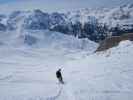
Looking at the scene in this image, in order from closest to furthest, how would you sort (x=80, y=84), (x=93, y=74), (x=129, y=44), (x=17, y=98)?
(x=17, y=98) < (x=80, y=84) < (x=93, y=74) < (x=129, y=44)

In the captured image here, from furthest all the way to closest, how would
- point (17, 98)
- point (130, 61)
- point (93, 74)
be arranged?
point (130, 61)
point (93, 74)
point (17, 98)

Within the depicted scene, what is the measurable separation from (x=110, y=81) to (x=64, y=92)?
5015mm

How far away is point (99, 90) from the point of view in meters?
20.0

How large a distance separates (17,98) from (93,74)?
1044cm

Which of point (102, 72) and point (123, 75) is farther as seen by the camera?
point (102, 72)

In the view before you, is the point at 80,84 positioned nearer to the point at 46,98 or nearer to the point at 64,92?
the point at 64,92

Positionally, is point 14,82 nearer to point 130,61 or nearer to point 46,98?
point 46,98

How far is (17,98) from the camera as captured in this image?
1920 centimetres

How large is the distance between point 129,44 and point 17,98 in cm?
2893

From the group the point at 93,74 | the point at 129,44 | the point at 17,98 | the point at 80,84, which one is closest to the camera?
the point at 17,98

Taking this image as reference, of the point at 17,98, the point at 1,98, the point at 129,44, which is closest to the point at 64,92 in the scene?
the point at 17,98

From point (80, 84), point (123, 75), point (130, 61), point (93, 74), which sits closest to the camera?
point (80, 84)

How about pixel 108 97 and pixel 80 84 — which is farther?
pixel 80 84

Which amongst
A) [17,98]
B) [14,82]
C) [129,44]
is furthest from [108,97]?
[129,44]
